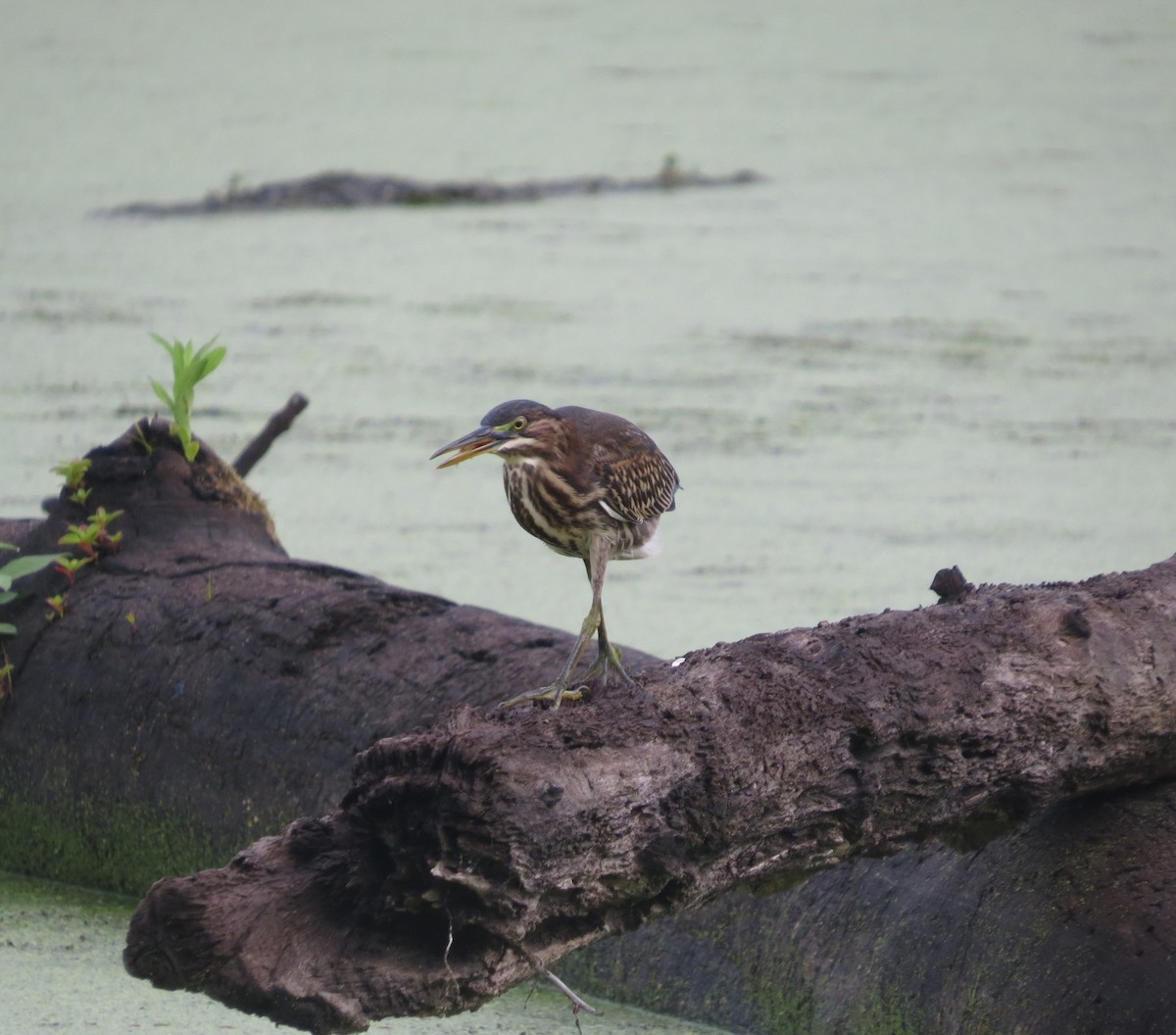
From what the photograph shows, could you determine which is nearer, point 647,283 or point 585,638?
point 585,638

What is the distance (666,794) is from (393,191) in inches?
219

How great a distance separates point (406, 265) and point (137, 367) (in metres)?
1.29

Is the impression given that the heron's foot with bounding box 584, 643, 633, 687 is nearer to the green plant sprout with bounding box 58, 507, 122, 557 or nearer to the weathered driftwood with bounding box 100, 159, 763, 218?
the green plant sprout with bounding box 58, 507, 122, 557

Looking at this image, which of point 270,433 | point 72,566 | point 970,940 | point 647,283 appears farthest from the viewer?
point 647,283

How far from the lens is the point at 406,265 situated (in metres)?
5.54

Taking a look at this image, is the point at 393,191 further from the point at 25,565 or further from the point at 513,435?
the point at 513,435

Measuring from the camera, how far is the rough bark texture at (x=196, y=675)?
5.85 ft

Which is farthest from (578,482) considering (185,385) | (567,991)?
(185,385)

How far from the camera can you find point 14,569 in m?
1.99

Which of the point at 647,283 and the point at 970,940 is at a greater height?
the point at 647,283

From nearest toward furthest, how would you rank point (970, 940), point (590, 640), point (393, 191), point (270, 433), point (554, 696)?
point (554, 696), point (970, 940), point (590, 640), point (270, 433), point (393, 191)

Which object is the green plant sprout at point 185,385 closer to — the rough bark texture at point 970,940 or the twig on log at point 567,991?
the rough bark texture at point 970,940

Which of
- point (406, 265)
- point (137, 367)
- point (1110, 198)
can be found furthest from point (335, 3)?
point (137, 367)

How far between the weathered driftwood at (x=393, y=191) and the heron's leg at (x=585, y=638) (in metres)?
4.92
